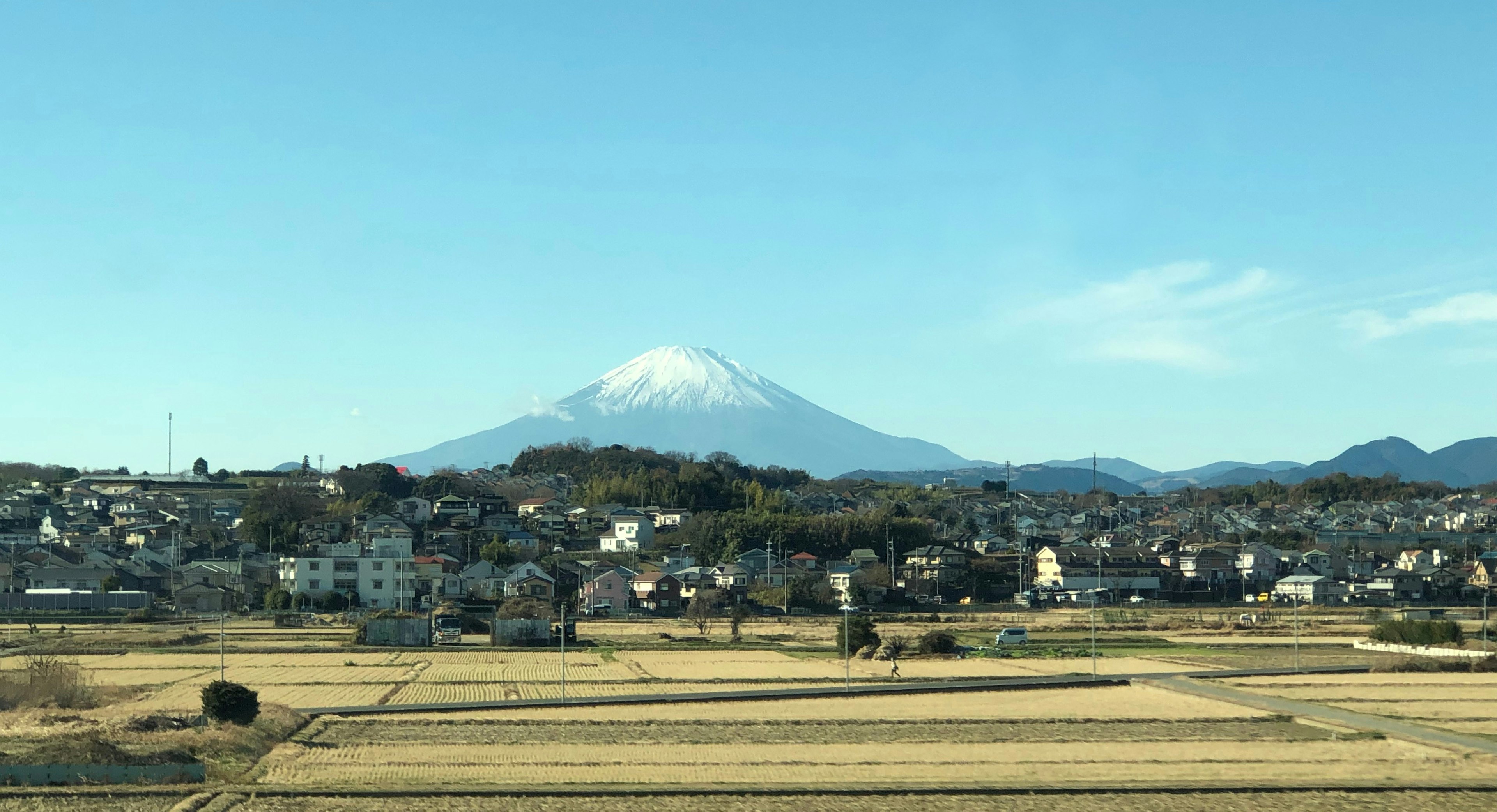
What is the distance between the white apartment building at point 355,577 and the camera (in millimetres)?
60594

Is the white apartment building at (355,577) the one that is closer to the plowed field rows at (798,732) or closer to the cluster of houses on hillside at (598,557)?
the cluster of houses on hillside at (598,557)

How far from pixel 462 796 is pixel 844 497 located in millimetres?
111543

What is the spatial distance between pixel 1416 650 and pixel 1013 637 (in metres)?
10.9

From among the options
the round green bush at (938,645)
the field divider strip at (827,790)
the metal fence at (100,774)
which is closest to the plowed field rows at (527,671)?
the round green bush at (938,645)

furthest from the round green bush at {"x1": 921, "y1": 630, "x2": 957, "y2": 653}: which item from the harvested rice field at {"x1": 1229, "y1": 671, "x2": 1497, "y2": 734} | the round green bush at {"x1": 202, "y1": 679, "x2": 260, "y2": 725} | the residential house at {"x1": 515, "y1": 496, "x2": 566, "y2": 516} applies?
the residential house at {"x1": 515, "y1": 496, "x2": 566, "y2": 516}

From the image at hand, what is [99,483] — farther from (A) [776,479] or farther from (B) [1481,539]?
(B) [1481,539]

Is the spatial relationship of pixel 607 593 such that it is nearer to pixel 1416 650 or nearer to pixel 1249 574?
pixel 1416 650

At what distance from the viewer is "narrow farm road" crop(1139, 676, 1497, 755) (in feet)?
65.6

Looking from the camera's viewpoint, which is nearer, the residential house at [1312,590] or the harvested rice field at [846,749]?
the harvested rice field at [846,749]

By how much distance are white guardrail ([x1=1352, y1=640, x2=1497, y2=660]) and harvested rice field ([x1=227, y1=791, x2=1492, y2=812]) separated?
20.9 m

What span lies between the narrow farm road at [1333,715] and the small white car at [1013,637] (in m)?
9.37

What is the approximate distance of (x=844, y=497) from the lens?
126688 millimetres

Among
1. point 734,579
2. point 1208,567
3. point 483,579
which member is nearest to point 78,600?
point 483,579

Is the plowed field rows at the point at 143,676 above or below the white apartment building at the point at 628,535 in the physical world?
below
